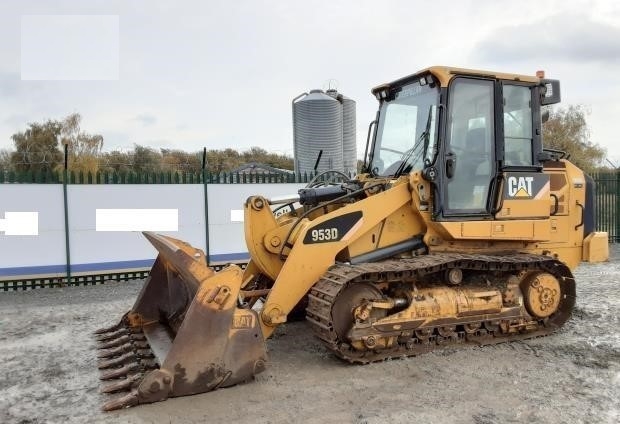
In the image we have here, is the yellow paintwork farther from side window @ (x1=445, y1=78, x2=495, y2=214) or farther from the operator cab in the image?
side window @ (x1=445, y1=78, x2=495, y2=214)

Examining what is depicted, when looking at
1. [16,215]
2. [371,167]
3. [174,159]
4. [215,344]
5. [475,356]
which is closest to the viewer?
[215,344]

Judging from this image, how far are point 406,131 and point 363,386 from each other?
10.0ft

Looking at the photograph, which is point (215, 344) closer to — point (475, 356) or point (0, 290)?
point (475, 356)

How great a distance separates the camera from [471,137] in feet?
20.1

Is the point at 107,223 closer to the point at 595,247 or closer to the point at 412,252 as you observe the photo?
the point at 412,252

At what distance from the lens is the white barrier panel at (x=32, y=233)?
394 inches

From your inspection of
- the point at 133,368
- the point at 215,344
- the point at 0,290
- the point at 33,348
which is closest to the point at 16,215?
the point at 0,290

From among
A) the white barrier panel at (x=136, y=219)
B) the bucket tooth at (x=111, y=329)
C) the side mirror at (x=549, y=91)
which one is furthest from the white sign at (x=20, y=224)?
the side mirror at (x=549, y=91)

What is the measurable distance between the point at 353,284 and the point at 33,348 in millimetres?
3780

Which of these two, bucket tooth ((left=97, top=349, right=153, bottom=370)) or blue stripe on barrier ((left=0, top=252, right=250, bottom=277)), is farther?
blue stripe on barrier ((left=0, top=252, right=250, bottom=277))

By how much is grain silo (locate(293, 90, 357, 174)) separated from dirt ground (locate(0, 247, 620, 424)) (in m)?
6.20

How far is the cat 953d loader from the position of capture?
520 cm

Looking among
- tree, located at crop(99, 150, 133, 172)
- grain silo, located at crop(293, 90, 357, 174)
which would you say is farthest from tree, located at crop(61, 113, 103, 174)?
grain silo, located at crop(293, 90, 357, 174)

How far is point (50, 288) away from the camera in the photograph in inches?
403
